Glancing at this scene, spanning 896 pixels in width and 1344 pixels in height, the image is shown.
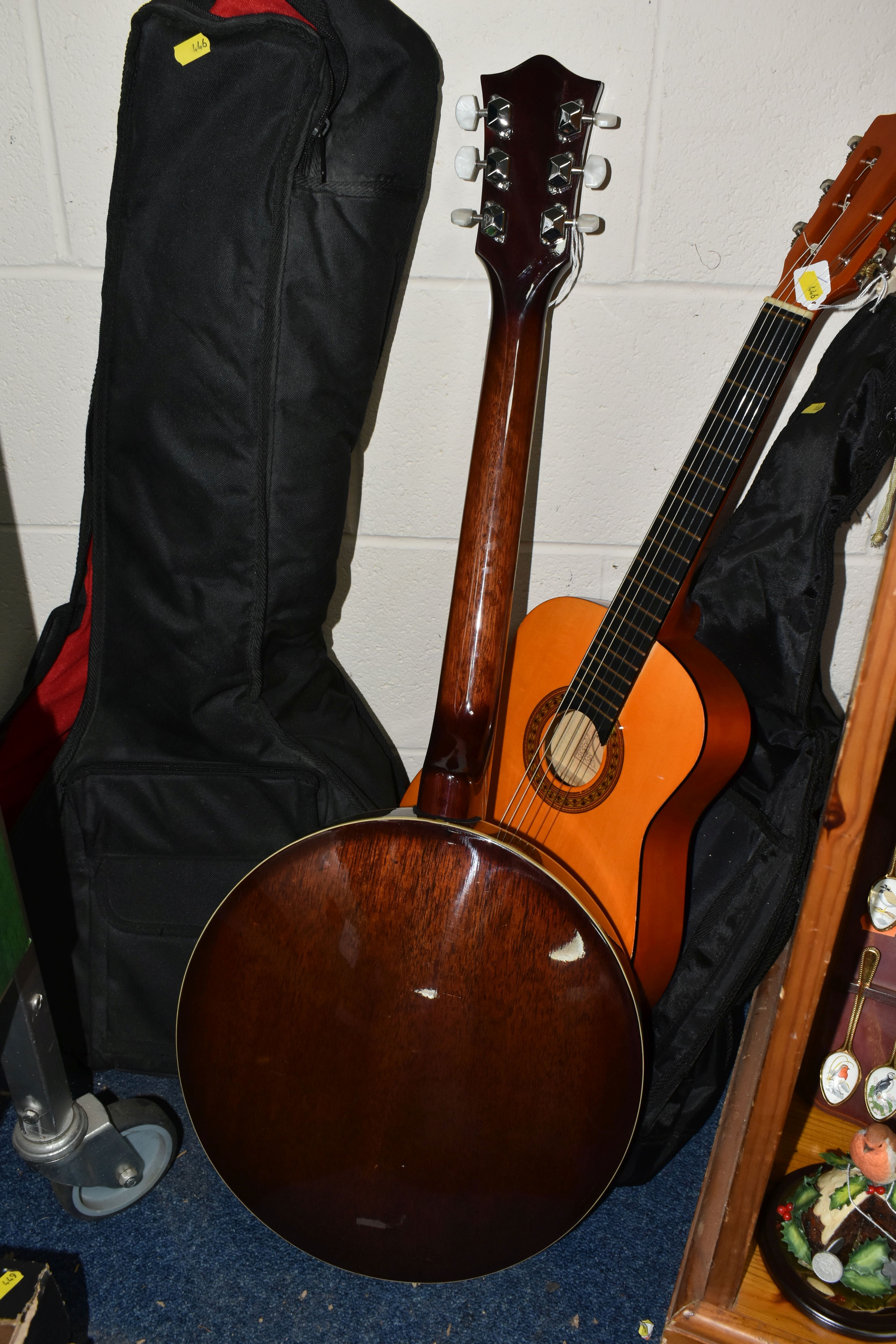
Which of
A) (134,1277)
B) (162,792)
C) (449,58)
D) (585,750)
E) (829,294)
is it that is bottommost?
(134,1277)

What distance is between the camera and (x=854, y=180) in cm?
82

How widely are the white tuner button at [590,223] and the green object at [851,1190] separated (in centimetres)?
94

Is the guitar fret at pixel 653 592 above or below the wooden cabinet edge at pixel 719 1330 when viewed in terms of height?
above

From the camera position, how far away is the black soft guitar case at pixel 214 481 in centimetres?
85

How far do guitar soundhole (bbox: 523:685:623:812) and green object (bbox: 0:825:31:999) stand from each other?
0.51 meters

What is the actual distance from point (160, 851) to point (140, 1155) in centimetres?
33

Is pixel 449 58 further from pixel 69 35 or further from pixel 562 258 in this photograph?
pixel 69 35

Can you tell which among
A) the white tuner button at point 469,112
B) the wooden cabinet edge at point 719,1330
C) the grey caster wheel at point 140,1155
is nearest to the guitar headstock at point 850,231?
the white tuner button at point 469,112

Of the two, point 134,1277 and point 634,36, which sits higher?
point 634,36

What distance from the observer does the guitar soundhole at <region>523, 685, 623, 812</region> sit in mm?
908

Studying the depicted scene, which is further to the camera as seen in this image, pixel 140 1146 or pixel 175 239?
pixel 140 1146

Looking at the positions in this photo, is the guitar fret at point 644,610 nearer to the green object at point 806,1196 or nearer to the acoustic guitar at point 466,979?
the acoustic guitar at point 466,979

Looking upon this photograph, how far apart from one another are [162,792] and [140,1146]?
0.40 meters

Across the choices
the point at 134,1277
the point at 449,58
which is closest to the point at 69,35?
the point at 449,58
